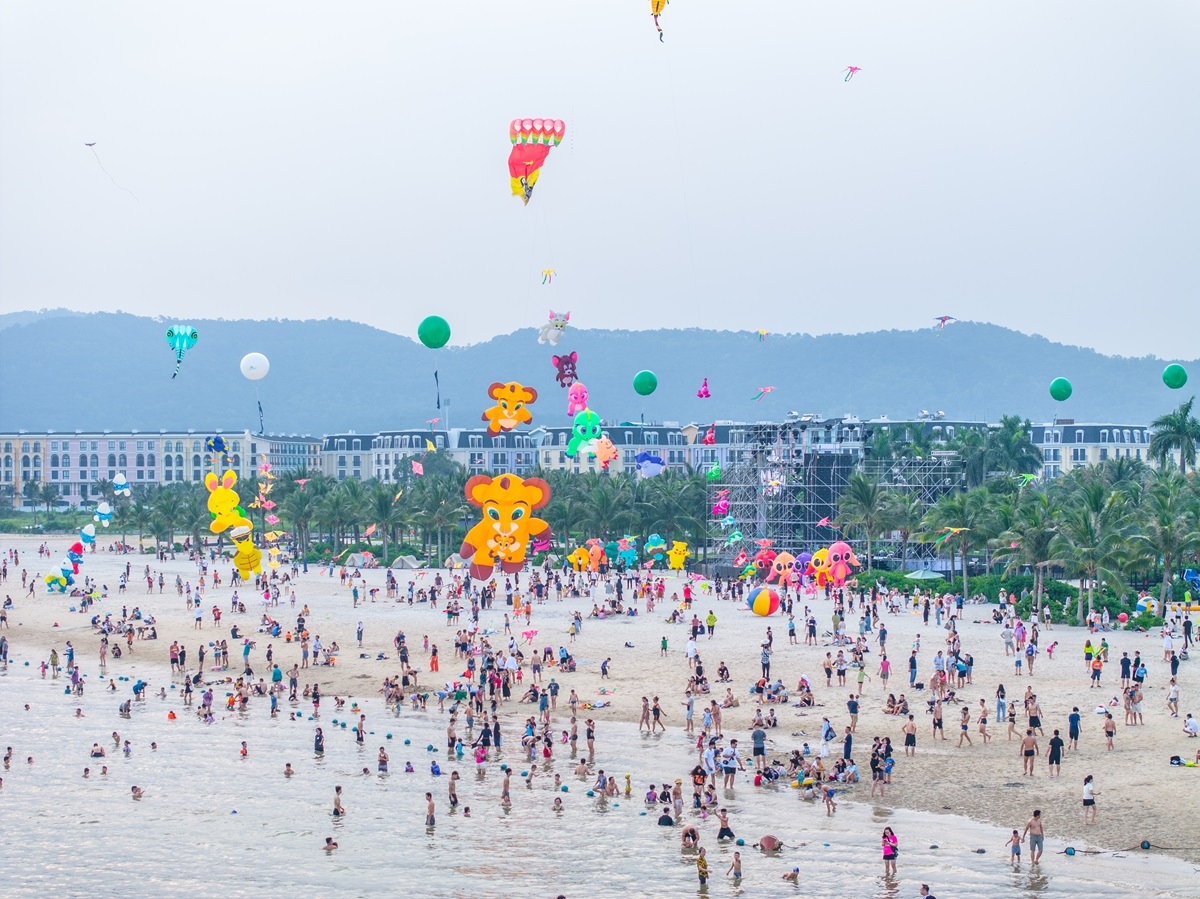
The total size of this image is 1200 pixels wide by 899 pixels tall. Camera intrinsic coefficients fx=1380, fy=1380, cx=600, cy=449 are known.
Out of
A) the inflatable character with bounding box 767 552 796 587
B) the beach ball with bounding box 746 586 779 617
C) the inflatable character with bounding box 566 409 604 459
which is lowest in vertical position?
the beach ball with bounding box 746 586 779 617

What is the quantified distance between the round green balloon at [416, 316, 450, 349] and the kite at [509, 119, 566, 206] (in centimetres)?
425

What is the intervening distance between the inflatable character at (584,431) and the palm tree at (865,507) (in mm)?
10785

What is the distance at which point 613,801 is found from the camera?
2583 cm

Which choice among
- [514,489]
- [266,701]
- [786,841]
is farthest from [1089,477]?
[786,841]

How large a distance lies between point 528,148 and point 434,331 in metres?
5.75

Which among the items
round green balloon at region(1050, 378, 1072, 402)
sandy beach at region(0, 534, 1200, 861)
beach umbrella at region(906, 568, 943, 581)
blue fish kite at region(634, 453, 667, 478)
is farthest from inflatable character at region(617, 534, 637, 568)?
round green balloon at region(1050, 378, 1072, 402)

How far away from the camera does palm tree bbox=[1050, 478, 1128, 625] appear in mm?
42375

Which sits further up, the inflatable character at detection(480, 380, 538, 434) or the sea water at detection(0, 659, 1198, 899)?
the inflatable character at detection(480, 380, 538, 434)

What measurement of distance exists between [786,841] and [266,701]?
18037 millimetres

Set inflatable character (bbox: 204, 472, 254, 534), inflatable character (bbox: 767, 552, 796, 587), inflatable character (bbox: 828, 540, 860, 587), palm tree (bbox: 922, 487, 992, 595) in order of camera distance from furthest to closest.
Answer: inflatable character (bbox: 767, 552, 796, 587) → palm tree (bbox: 922, 487, 992, 595) → inflatable character (bbox: 828, 540, 860, 587) → inflatable character (bbox: 204, 472, 254, 534)

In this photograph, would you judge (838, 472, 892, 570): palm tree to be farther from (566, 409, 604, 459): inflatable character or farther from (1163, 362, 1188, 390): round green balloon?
(1163, 362, 1188, 390): round green balloon

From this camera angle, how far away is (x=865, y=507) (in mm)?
56781

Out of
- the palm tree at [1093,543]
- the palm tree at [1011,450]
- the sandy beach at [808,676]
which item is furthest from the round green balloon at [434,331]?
the palm tree at [1011,450]

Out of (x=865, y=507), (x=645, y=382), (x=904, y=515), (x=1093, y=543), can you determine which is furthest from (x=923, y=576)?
(x=645, y=382)
